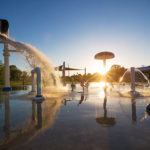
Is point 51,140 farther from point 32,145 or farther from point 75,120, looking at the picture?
point 75,120

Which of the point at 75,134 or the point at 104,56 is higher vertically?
the point at 104,56

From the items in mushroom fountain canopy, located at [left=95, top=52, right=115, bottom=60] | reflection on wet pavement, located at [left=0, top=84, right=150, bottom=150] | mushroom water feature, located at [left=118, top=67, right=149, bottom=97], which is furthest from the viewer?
mushroom fountain canopy, located at [left=95, top=52, right=115, bottom=60]

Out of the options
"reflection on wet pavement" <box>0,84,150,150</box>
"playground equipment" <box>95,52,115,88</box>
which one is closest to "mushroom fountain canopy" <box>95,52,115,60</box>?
"playground equipment" <box>95,52,115,88</box>

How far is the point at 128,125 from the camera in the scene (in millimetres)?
3254

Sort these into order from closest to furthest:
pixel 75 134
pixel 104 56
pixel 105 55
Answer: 1. pixel 75 134
2. pixel 105 55
3. pixel 104 56

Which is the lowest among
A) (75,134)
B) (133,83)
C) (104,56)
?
(75,134)

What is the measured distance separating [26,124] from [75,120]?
55.4 inches

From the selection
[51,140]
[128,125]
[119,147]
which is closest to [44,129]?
[51,140]

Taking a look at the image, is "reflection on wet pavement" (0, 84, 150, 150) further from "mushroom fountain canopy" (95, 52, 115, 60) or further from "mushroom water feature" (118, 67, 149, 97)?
"mushroom fountain canopy" (95, 52, 115, 60)

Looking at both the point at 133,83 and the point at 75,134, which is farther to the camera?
the point at 133,83

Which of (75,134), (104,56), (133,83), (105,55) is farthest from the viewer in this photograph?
(104,56)

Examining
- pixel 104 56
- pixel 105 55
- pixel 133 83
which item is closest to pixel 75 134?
pixel 133 83

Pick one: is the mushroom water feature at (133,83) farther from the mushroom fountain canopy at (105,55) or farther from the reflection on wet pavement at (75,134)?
the reflection on wet pavement at (75,134)

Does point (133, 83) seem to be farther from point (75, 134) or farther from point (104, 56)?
point (75, 134)
